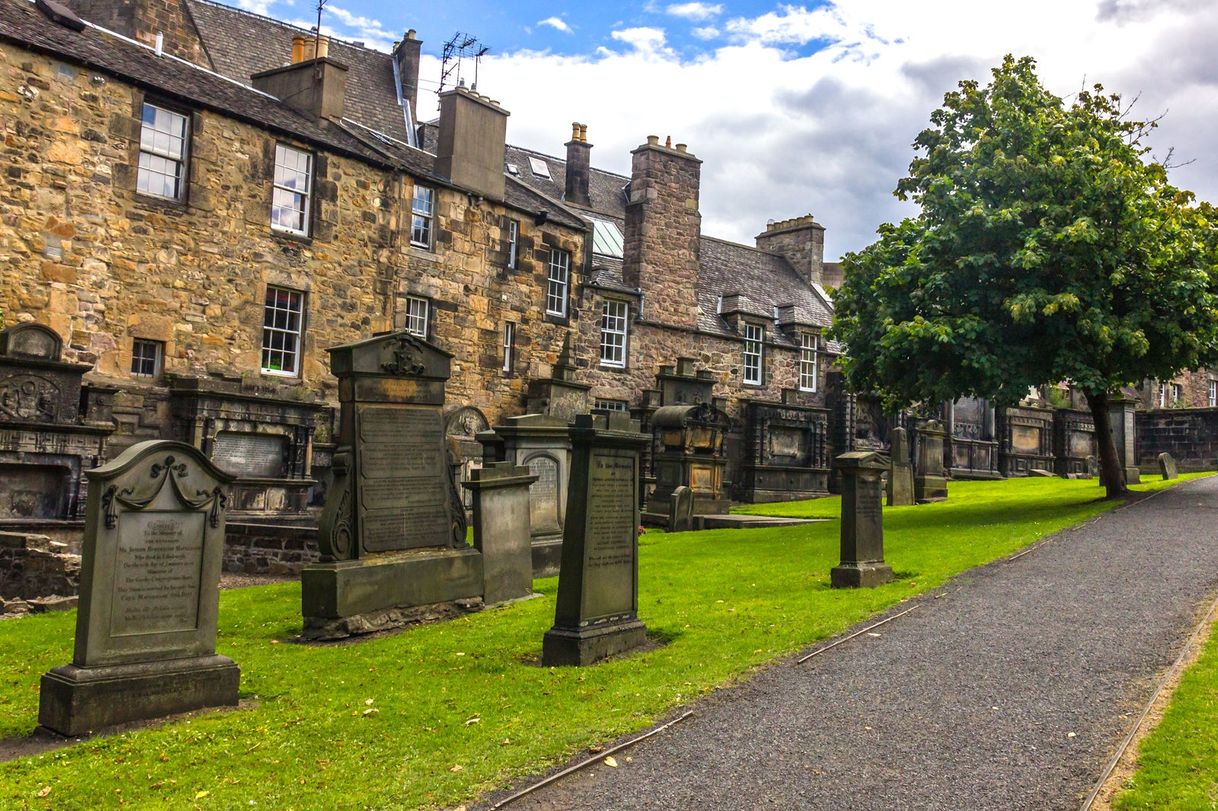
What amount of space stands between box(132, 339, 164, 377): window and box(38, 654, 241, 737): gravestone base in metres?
14.8

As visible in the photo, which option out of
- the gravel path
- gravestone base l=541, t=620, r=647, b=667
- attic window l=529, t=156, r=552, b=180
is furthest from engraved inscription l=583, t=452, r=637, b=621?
attic window l=529, t=156, r=552, b=180

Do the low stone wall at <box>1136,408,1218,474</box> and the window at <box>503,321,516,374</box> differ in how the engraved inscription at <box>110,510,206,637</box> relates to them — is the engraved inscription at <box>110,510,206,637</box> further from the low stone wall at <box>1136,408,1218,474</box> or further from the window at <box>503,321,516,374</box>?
the low stone wall at <box>1136,408,1218,474</box>

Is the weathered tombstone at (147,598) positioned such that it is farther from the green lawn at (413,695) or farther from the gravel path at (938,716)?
the gravel path at (938,716)

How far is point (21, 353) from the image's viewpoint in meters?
18.2

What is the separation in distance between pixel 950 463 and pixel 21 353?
3031 cm

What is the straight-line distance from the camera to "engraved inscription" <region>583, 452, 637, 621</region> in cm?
937

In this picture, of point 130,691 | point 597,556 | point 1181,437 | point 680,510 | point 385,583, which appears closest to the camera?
point 130,691

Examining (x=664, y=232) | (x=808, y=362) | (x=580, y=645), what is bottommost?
(x=580, y=645)

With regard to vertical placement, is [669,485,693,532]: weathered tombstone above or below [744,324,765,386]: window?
below

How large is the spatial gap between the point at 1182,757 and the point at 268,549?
14.0m

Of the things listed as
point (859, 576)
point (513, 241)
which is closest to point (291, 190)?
point (513, 241)

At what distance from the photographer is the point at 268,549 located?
54.8ft

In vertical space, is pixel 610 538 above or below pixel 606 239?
below

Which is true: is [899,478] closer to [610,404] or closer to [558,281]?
[610,404]
